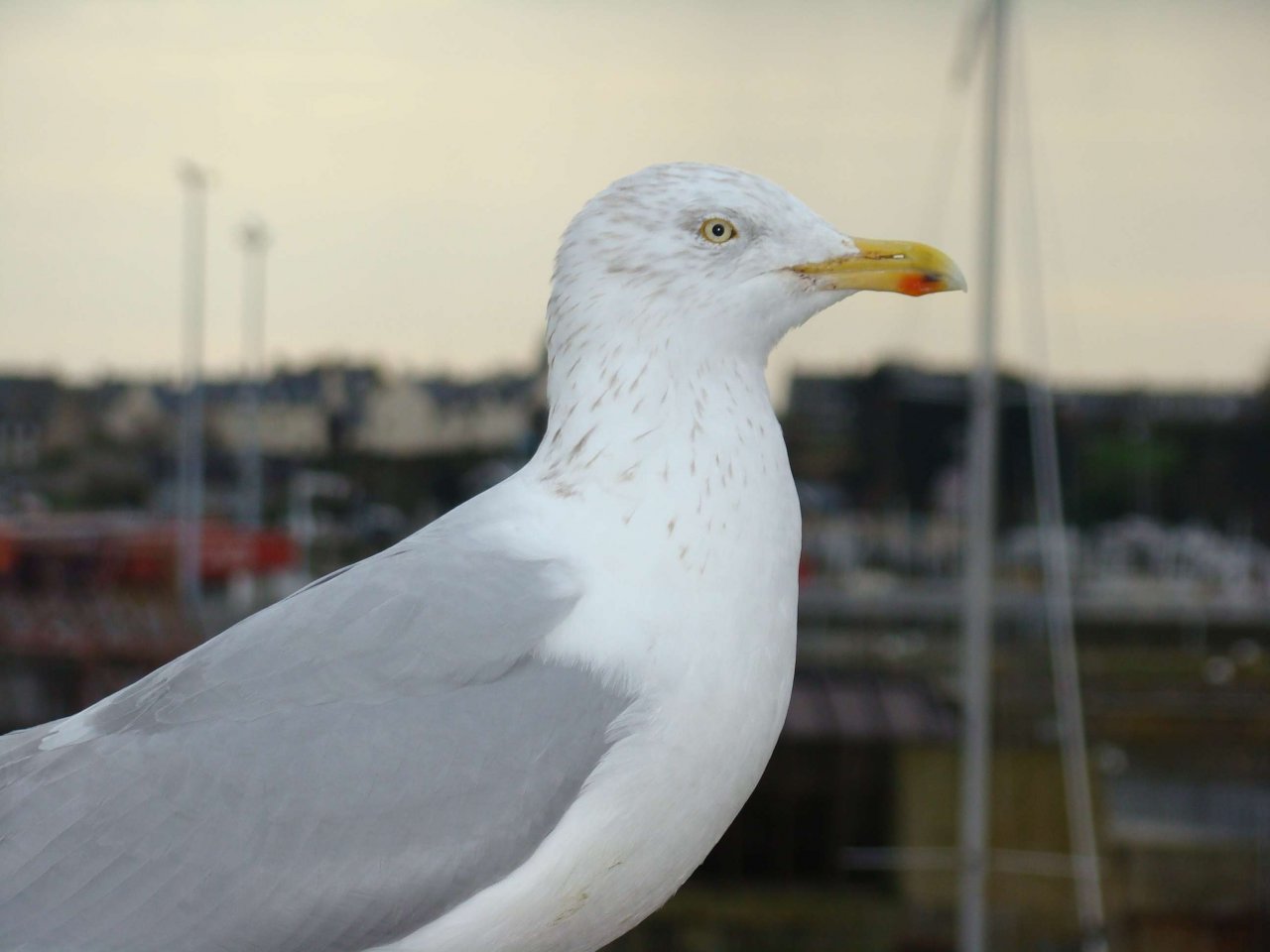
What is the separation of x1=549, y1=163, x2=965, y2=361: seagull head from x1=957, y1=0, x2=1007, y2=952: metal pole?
645 centimetres

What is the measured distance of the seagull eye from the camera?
1.90 metres

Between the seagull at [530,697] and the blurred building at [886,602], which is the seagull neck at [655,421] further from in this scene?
the blurred building at [886,602]

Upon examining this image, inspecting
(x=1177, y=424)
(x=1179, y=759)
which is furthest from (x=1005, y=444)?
(x=1179, y=759)

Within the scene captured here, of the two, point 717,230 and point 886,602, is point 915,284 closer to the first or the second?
point 717,230

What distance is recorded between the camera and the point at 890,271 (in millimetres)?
1903

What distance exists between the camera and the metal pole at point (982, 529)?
8.15 metres

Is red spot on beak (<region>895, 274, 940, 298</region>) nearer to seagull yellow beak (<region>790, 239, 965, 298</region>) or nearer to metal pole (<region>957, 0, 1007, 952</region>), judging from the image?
seagull yellow beak (<region>790, 239, 965, 298</region>)

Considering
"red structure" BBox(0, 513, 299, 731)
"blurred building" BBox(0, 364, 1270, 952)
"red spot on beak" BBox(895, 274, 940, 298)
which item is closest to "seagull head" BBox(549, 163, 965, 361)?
"red spot on beak" BBox(895, 274, 940, 298)

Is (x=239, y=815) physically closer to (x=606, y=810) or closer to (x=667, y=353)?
(x=606, y=810)

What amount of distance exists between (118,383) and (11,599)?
85.2 inches

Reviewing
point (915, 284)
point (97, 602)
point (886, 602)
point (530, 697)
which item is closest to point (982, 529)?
point (886, 602)

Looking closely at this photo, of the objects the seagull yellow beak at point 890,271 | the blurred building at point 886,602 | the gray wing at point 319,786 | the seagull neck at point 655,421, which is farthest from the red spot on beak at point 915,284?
the blurred building at point 886,602

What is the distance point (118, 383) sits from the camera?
28.6ft

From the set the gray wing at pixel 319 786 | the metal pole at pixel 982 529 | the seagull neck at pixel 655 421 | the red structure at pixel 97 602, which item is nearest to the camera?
the gray wing at pixel 319 786
